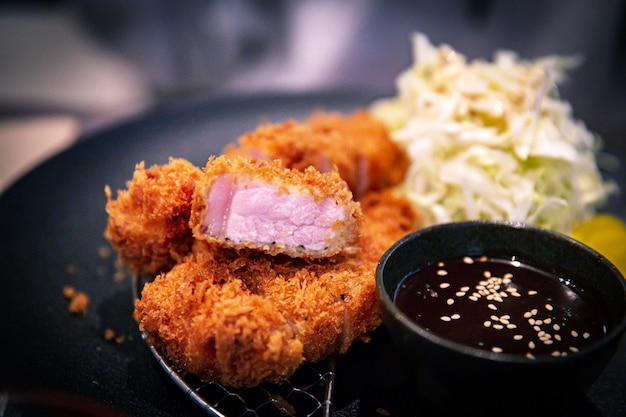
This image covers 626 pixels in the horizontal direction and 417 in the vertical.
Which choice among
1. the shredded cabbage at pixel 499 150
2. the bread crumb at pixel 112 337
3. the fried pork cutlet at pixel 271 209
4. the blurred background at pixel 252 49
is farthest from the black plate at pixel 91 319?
the blurred background at pixel 252 49

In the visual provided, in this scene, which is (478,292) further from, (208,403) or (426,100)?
(426,100)

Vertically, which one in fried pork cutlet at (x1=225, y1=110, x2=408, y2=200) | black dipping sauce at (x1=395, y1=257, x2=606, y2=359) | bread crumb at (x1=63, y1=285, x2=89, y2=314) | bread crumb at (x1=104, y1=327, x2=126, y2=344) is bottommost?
bread crumb at (x1=104, y1=327, x2=126, y2=344)

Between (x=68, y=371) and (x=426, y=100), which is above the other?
(x=426, y=100)

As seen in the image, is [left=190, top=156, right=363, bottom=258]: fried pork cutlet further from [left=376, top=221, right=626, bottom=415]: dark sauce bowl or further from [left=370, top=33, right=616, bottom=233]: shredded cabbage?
[left=370, top=33, right=616, bottom=233]: shredded cabbage

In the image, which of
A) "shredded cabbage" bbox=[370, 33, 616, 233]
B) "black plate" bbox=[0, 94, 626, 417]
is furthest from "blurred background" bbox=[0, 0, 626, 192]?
"shredded cabbage" bbox=[370, 33, 616, 233]

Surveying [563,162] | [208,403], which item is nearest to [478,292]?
[208,403]

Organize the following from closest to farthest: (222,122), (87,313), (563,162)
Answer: (87,313) < (563,162) < (222,122)

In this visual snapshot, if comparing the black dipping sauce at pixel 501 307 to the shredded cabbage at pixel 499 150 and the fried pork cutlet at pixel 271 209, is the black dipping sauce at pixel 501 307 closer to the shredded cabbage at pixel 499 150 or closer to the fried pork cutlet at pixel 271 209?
the fried pork cutlet at pixel 271 209
